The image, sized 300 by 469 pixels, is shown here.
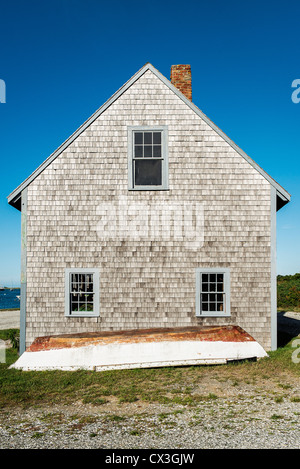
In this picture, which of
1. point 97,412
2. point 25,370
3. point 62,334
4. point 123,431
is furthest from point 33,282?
point 123,431

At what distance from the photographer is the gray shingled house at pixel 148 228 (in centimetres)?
1145

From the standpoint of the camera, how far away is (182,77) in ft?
42.9

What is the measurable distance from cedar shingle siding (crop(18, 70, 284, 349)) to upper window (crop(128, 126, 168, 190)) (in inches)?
7.3

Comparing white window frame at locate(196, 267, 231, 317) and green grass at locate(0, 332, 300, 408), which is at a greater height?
white window frame at locate(196, 267, 231, 317)

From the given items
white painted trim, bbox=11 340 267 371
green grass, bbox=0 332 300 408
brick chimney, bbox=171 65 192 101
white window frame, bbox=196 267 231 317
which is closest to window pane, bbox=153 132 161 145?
brick chimney, bbox=171 65 192 101

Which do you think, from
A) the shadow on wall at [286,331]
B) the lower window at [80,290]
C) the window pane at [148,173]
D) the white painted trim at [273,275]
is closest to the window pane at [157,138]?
the window pane at [148,173]

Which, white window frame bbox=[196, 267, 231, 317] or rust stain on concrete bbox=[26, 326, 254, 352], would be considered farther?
white window frame bbox=[196, 267, 231, 317]

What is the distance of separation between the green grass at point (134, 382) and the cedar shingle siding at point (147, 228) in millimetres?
2005

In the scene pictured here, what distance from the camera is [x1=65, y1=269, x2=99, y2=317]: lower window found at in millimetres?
11461

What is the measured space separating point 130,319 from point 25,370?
3.42 m

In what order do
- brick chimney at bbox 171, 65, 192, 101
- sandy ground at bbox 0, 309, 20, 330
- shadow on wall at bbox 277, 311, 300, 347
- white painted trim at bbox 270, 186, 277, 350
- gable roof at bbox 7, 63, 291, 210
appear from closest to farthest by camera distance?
white painted trim at bbox 270, 186, 277, 350 < gable roof at bbox 7, 63, 291, 210 < brick chimney at bbox 171, 65, 192, 101 < shadow on wall at bbox 277, 311, 300, 347 < sandy ground at bbox 0, 309, 20, 330

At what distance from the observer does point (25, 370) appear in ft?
31.3

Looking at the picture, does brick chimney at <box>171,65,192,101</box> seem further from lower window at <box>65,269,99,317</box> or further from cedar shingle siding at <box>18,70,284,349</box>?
lower window at <box>65,269,99,317</box>
